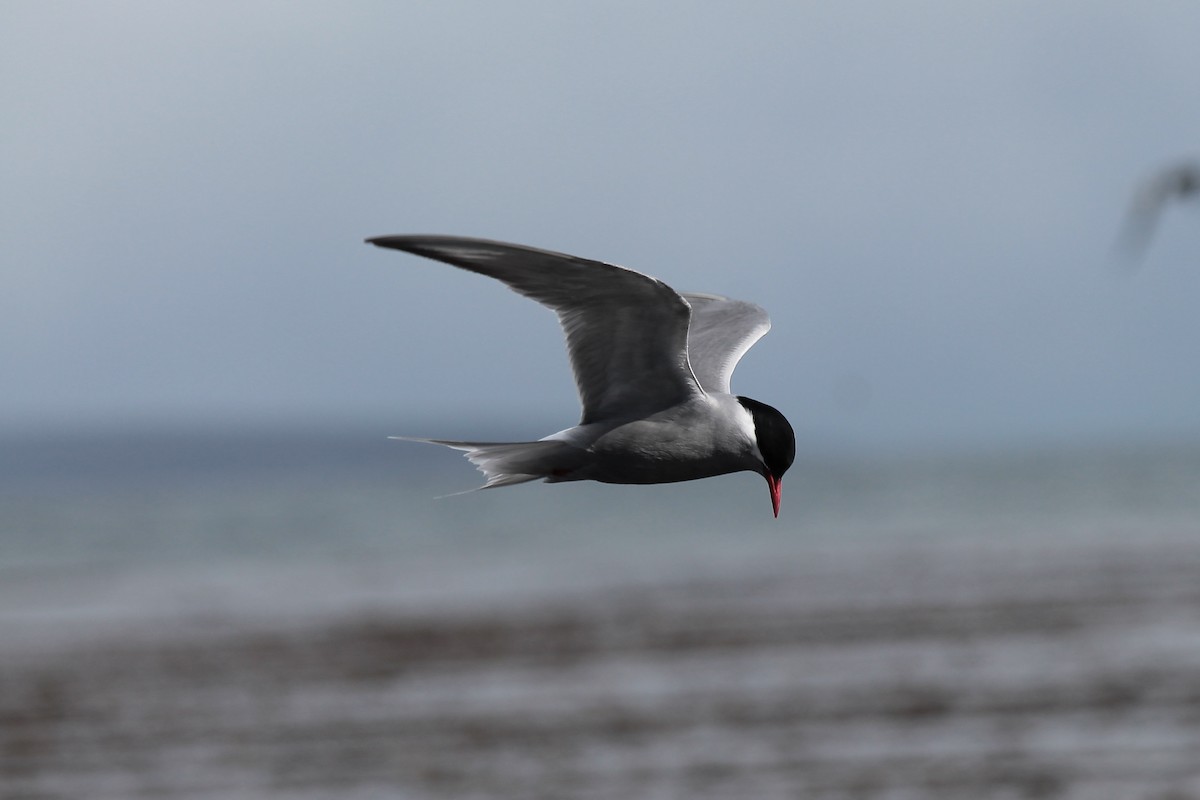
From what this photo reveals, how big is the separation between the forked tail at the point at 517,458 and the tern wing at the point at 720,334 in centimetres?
41

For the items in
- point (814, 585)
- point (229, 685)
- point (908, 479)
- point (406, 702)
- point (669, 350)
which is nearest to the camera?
point (669, 350)

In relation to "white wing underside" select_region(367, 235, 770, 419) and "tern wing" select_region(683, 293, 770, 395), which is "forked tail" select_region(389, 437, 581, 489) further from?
"tern wing" select_region(683, 293, 770, 395)

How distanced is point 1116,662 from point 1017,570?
12.5 m

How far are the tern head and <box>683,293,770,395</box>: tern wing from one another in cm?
49

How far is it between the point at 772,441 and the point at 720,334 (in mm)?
1443

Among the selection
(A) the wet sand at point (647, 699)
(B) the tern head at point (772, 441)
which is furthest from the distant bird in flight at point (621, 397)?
(A) the wet sand at point (647, 699)

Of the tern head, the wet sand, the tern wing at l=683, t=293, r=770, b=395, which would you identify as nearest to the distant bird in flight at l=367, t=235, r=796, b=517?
the tern head

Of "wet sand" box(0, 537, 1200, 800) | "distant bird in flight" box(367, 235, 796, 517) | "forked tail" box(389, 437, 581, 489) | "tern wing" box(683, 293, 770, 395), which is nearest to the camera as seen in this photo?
"distant bird in flight" box(367, 235, 796, 517)

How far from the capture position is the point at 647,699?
21156 mm

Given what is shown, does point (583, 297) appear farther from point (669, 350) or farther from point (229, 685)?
point (229, 685)

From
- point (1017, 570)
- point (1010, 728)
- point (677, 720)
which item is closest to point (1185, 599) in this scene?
point (1017, 570)

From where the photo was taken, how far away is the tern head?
1.81m

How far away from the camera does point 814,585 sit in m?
32.9

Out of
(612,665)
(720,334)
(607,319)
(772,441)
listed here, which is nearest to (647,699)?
(612,665)
